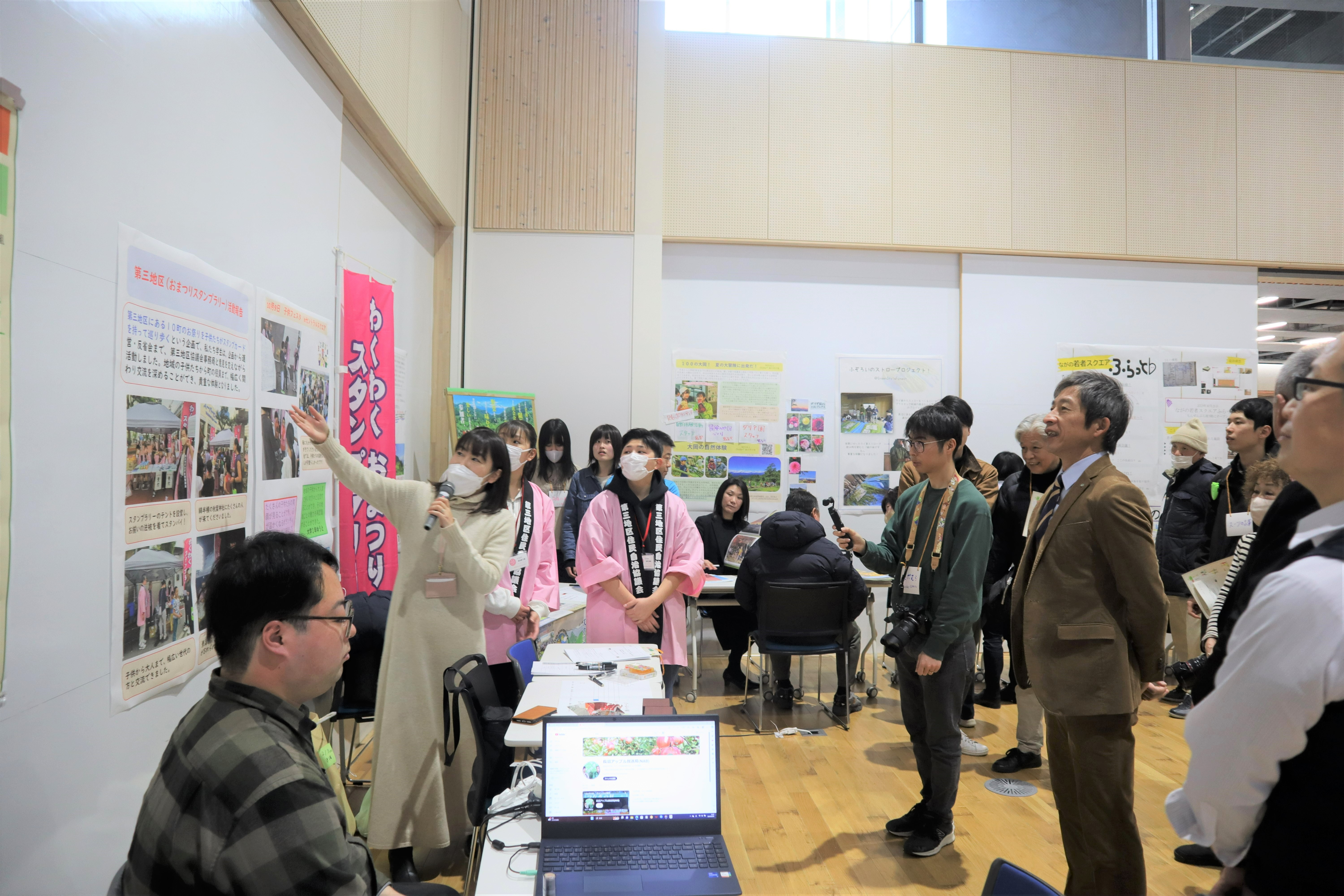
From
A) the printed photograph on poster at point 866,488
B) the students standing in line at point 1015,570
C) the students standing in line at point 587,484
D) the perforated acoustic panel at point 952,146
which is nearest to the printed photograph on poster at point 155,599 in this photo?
the students standing in line at point 587,484

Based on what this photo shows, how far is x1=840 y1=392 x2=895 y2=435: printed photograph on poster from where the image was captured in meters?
6.21

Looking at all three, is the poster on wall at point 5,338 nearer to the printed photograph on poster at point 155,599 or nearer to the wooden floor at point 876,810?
the printed photograph on poster at point 155,599

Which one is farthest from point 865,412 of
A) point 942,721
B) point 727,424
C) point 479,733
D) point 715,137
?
point 479,733

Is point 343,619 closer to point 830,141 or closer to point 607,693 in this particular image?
point 607,693

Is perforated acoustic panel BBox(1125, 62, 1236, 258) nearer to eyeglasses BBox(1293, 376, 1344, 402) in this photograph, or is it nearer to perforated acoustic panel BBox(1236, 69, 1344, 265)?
perforated acoustic panel BBox(1236, 69, 1344, 265)

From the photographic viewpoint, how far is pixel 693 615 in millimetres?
5160

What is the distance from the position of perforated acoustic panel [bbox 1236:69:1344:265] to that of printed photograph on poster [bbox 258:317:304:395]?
7.43 m

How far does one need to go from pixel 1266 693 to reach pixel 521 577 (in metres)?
2.96

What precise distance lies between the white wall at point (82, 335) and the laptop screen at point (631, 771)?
42.7 inches

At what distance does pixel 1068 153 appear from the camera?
20.6ft

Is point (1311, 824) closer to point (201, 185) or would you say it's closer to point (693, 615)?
point (201, 185)

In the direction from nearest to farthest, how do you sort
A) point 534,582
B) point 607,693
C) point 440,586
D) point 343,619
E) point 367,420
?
1. point 343,619
2. point 607,693
3. point 440,586
4. point 534,582
5. point 367,420

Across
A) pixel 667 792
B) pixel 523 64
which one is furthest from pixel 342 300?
pixel 523 64

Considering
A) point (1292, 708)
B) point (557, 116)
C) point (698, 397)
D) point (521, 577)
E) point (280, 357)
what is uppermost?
point (557, 116)
